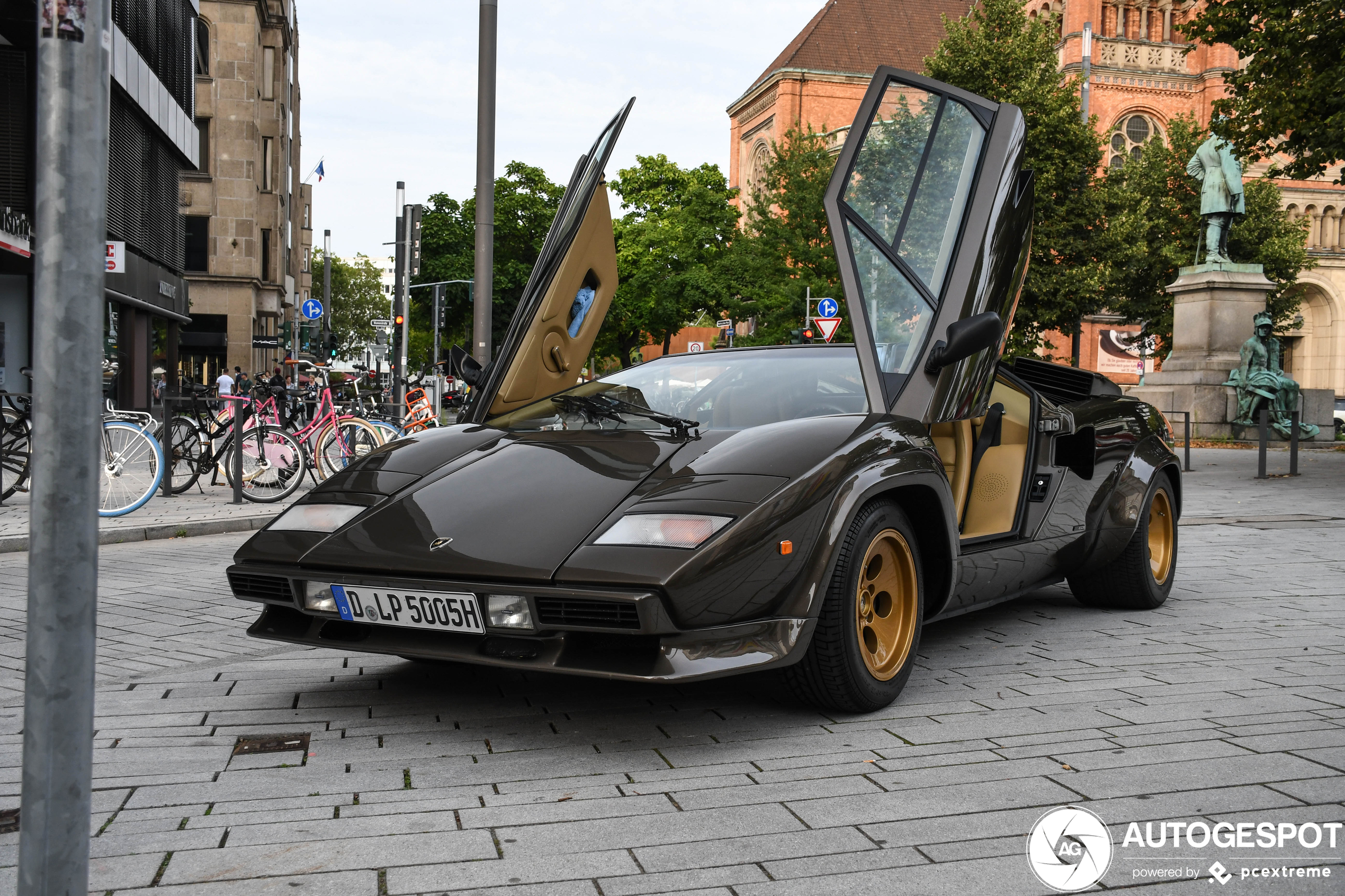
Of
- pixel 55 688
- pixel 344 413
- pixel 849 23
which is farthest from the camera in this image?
pixel 849 23

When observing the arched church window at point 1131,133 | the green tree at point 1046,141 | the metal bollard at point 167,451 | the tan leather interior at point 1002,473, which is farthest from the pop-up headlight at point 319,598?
the arched church window at point 1131,133

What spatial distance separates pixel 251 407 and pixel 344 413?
56.3 inches

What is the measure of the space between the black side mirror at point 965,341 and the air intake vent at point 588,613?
5.47ft

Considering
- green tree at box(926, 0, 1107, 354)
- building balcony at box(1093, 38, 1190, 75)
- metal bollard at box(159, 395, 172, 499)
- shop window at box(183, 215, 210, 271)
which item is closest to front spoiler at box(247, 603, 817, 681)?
metal bollard at box(159, 395, 172, 499)

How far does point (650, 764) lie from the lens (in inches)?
132

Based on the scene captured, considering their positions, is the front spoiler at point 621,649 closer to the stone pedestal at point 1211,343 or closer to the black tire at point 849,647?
the black tire at point 849,647

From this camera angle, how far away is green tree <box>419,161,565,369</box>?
6188 centimetres

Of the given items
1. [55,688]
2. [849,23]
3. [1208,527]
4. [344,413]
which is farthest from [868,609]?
[849,23]

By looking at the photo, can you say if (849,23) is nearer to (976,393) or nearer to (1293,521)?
(1293,521)

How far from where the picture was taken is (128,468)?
31.8 ft

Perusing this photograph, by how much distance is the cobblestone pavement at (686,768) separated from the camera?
2.57m

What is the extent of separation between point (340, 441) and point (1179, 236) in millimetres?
40002

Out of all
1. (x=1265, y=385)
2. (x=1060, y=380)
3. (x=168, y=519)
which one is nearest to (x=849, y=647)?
(x=1060, y=380)

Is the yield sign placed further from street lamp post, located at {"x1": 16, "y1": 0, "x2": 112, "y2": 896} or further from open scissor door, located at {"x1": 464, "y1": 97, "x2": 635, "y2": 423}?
street lamp post, located at {"x1": 16, "y1": 0, "x2": 112, "y2": 896}
